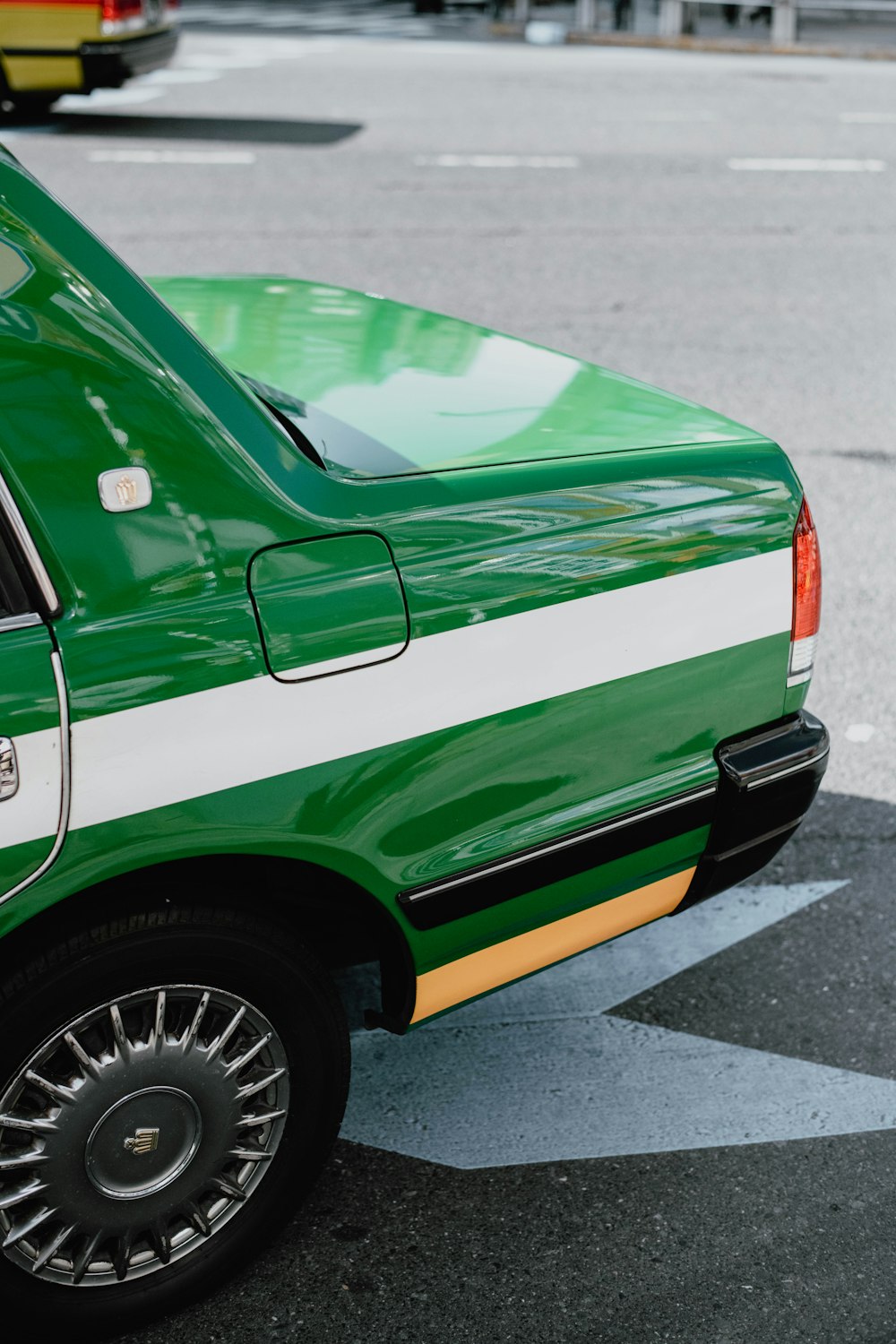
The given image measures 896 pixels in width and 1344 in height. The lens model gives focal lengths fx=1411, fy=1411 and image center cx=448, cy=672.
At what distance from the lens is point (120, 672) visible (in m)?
1.85

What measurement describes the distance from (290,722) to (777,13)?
61.1 feet

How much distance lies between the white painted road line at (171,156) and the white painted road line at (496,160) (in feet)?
4.45

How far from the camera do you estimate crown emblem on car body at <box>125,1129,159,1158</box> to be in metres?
2.07

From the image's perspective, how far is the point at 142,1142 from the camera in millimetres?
2074

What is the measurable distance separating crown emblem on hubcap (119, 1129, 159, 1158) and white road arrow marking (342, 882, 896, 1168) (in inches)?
25.1

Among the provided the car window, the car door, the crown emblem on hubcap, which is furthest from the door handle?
the crown emblem on hubcap

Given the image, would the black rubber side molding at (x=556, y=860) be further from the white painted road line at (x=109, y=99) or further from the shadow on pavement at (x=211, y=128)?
the white painted road line at (x=109, y=99)

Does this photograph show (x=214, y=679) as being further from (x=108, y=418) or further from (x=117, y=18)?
(x=117, y=18)

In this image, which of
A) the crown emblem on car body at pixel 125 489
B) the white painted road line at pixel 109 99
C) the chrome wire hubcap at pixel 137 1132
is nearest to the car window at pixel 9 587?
the crown emblem on car body at pixel 125 489

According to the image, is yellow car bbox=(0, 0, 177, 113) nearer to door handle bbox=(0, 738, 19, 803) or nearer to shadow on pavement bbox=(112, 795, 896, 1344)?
shadow on pavement bbox=(112, 795, 896, 1344)

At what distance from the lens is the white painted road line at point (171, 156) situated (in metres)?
10.5

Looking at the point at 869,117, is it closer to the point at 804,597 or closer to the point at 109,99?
the point at 109,99

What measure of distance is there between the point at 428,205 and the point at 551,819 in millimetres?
7863

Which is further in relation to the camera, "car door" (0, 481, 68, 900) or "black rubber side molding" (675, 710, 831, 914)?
"black rubber side molding" (675, 710, 831, 914)
